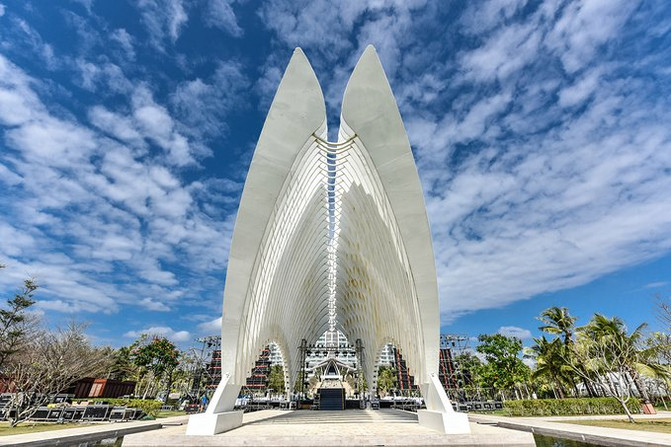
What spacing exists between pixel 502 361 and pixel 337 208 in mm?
A: 29379

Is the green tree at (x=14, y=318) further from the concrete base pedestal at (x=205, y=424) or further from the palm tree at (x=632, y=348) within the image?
the palm tree at (x=632, y=348)

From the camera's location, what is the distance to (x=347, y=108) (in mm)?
13883

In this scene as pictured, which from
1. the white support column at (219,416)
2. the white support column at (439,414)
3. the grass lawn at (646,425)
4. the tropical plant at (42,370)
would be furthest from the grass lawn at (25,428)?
the grass lawn at (646,425)

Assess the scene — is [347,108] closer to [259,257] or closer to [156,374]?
→ [259,257]

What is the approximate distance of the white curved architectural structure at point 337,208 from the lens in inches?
530

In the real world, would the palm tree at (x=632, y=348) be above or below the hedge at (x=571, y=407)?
above

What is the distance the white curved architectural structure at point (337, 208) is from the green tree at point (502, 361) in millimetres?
21431

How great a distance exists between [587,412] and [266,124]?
33.0m

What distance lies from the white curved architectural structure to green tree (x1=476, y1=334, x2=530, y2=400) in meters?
21.4

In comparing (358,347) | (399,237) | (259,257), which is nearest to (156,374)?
(358,347)

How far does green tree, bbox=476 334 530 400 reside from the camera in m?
37.6

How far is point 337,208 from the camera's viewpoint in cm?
2458

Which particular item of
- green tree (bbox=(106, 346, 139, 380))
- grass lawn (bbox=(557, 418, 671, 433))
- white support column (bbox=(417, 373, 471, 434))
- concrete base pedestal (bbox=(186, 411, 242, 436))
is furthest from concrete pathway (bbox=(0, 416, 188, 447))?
green tree (bbox=(106, 346, 139, 380))

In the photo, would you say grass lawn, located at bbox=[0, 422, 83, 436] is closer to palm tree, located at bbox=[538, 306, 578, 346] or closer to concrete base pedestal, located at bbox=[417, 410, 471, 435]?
concrete base pedestal, located at bbox=[417, 410, 471, 435]
